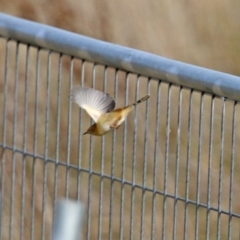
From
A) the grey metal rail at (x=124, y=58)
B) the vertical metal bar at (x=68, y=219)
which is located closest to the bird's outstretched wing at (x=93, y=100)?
the grey metal rail at (x=124, y=58)

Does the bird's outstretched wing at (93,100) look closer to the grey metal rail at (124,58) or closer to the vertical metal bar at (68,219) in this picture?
the grey metal rail at (124,58)

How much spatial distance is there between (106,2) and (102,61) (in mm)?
6420

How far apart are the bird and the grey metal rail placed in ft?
0.70

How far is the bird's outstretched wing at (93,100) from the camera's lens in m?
4.20

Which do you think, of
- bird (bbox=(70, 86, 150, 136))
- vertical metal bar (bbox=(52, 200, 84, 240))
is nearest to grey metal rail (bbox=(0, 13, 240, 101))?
bird (bbox=(70, 86, 150, 136))

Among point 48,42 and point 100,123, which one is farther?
point 48,42

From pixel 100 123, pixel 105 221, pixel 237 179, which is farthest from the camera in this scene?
pixel 237 179

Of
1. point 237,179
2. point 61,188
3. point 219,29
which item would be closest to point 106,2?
point 219,29

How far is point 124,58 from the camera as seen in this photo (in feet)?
14.5

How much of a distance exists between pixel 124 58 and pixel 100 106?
0.30 m

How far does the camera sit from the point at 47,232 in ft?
25.0

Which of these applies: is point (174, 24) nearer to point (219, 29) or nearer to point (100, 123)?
point (219, 29)

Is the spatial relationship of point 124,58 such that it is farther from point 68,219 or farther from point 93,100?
point 68,219

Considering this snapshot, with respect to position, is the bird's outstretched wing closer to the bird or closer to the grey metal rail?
the bird
